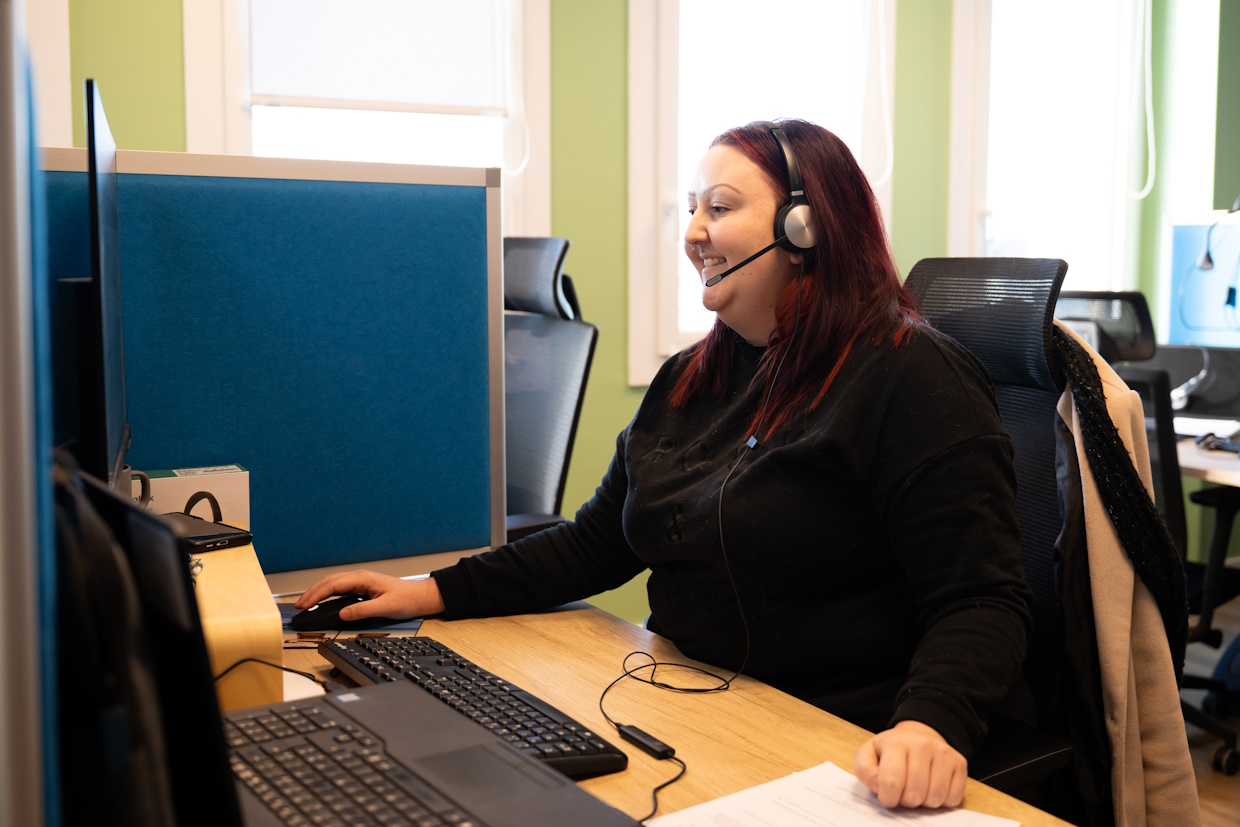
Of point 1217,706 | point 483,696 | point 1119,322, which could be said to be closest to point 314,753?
point 483,696

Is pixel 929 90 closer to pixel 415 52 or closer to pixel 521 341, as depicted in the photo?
pixel 415 52

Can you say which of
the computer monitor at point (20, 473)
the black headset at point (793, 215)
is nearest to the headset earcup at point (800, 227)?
the black headset at point (793, 215)

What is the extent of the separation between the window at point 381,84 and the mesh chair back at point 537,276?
331 millimetres

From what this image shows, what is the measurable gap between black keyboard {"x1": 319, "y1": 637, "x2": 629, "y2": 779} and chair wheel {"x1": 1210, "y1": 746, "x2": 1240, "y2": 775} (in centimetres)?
210

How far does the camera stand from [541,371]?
229 cm

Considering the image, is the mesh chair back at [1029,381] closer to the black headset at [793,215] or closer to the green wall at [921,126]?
the black headset at [793,215]

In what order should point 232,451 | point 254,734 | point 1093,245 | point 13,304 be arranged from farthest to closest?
point 1093,245 → point 232,451 → point 254,734 → point 13,304

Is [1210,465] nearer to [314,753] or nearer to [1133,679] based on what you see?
[1133,679]

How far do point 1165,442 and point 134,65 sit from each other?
8.43ft

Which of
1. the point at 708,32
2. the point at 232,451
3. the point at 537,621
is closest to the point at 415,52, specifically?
the point at 708,32

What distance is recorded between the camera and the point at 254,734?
756mm

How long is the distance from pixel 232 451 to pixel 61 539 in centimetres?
107

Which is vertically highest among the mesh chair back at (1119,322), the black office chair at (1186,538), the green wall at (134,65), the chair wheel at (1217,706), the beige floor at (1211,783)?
the green wall at (134,65)

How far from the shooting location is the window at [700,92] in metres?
3.18
